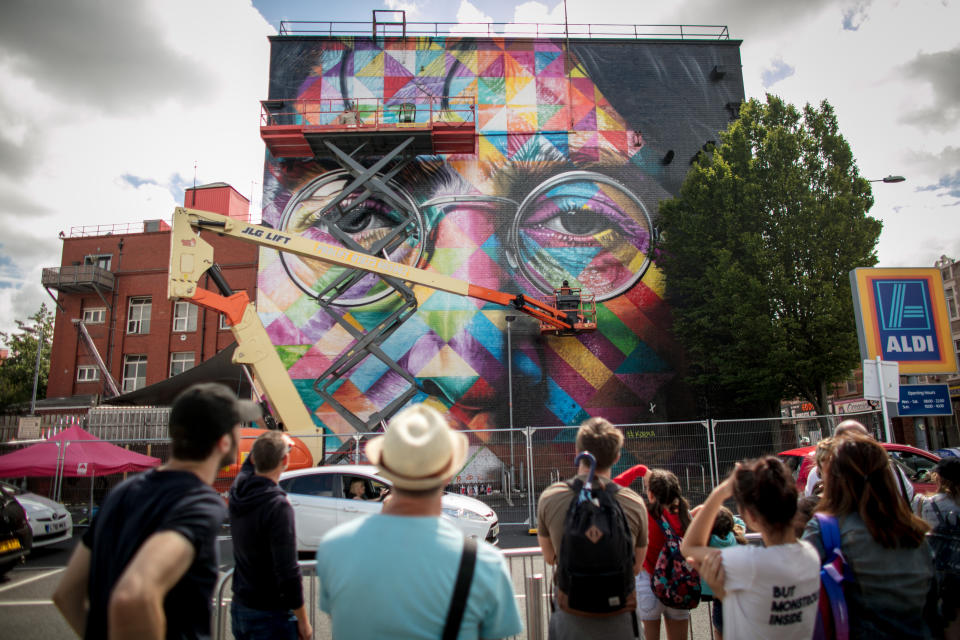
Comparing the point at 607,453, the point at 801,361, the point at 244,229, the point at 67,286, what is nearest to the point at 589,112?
the point at 801,361

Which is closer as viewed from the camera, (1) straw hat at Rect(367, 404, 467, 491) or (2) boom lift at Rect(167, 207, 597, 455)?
(1) straw hat at Rect(367, 404, 467, 491)

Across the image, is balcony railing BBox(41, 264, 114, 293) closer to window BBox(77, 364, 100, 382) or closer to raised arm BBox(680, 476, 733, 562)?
window BBox(77, 364, 100, 382)

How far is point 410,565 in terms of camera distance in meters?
1.69

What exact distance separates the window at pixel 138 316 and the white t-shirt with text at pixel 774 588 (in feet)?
92.1

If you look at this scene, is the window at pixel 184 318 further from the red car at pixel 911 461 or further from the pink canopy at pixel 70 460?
the red car at pixel 911 461

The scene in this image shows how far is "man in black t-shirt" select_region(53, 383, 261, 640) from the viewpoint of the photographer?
1783mm

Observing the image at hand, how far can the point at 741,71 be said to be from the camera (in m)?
23.4

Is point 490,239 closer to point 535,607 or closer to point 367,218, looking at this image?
point 367,218

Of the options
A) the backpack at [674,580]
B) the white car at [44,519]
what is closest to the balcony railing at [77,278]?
the white car at [44,519]

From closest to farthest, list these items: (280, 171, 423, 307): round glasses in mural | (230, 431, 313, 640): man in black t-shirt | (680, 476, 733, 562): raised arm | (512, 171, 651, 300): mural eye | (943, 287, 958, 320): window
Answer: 1. (680, 476, 733, 562): raised arm
2. (230, 431, 313, 640): man in black t-shirt
3. (280, 171, 423, 307): round glasses in mural
4. (512, 171, 651, 300): mural eye
5. (943, 287, 958, 320): window

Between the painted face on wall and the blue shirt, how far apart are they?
1784cm

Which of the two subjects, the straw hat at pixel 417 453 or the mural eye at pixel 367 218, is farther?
the mural eye at pixel 367 218

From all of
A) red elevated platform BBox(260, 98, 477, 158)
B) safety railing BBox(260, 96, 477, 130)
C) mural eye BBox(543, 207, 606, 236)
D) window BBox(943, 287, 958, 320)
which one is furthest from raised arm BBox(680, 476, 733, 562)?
window BBox(943, 287, 958, 320)

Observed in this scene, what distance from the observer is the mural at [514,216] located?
2000cm
